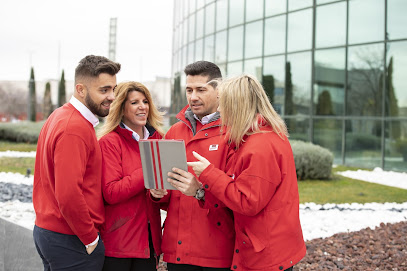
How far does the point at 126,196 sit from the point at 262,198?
0.87 m

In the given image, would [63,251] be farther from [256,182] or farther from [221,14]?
[221,14]

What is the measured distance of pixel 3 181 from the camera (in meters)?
9.98

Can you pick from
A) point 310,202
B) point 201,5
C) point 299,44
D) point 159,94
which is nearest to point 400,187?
point 310,202

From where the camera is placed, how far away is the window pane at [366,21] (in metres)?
14.5

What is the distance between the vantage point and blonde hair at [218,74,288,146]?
7.55 feet

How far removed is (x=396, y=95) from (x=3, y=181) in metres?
12.5

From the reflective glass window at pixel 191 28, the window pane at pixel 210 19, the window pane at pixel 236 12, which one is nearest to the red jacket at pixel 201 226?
the window pane at pixel 236 12

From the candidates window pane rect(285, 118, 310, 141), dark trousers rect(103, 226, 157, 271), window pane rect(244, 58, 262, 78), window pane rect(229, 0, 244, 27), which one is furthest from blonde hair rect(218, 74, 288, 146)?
window pane rect(229, 0, 244, 27)

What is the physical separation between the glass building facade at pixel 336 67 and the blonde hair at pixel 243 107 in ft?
42.6

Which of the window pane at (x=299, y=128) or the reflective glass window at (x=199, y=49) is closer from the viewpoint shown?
the window pane at (x=299, y=128)

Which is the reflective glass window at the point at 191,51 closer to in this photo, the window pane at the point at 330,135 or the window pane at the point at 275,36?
the window pane at the point at 275,36

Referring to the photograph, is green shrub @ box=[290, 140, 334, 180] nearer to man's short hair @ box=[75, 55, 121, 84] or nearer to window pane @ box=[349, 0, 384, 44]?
window pane @ box=[349, 0, 384, 44]

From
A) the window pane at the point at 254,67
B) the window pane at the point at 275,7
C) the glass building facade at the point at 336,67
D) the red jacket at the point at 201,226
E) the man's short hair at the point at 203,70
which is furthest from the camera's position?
the window pane at the point at 254,67

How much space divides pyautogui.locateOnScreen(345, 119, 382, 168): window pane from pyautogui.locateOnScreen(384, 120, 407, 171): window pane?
11.5 inches
